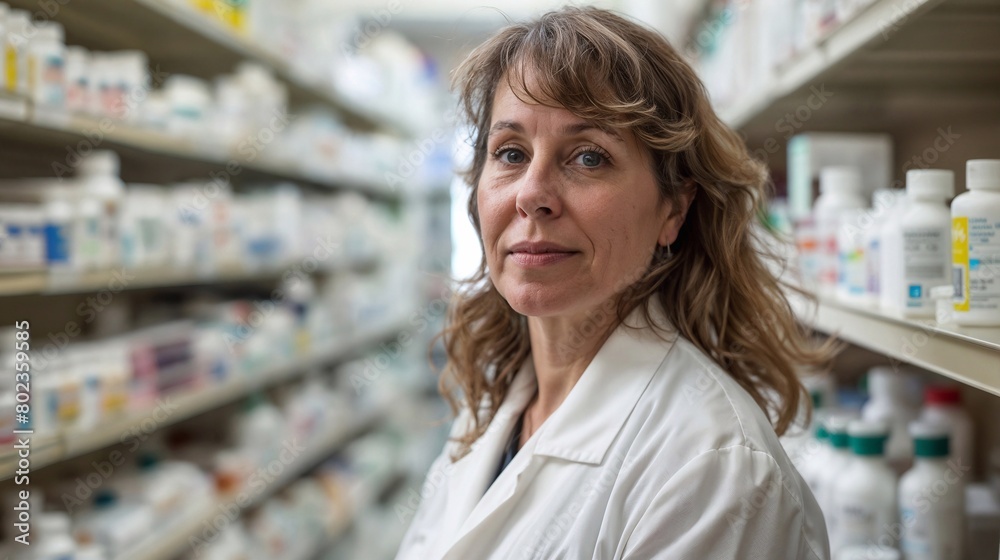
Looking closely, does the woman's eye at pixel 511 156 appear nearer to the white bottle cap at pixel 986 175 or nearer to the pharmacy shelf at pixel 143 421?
the white bottle cap at pixel 986 175

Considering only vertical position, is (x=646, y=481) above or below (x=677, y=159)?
below

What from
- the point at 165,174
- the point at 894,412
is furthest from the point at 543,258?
the point at 165,174

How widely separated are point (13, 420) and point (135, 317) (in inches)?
45.4

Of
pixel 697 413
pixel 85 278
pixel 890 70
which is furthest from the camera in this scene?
pixel 85 278

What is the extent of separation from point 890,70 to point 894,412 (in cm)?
75

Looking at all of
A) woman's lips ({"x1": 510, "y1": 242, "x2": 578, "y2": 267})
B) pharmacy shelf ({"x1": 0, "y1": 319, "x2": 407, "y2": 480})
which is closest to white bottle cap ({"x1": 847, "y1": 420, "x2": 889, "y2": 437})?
woman's lips ({"x1": 510, "y1": 242, "x2": 578, "y2": 267})

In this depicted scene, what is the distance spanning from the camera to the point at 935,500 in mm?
1425

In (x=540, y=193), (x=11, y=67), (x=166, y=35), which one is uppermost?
(x=166, y=35)

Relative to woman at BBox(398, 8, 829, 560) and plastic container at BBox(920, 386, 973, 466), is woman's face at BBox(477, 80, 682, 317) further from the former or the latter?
plastic container at BBox(920, 386, 973, 466)

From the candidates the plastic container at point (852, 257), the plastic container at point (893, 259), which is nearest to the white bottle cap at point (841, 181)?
the plastic container at point (852, 257)

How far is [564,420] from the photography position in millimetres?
1287

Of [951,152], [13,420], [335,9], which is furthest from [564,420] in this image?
[335,9]

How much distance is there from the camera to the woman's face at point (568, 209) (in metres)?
1.26

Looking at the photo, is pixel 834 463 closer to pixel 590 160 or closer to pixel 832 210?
pixel 832 210
